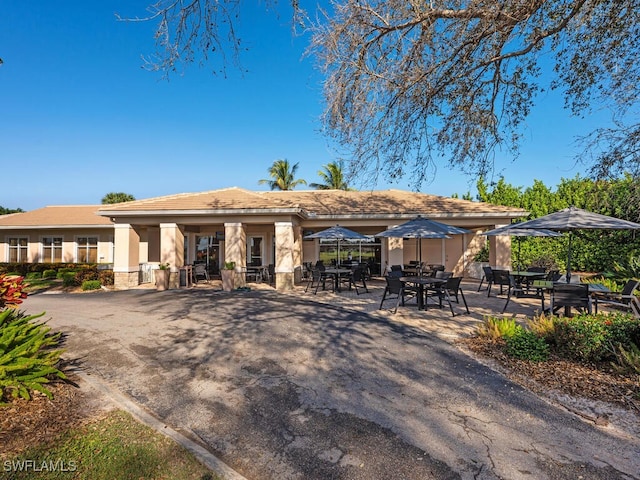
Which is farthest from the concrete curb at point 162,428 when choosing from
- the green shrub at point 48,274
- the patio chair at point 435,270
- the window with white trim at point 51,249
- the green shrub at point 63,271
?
the window with white trim at point 51,249

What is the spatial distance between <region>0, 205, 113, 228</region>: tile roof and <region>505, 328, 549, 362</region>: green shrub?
21.6 metres

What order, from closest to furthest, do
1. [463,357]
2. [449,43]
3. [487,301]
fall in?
[463,357] < [449,43] < [487,301]

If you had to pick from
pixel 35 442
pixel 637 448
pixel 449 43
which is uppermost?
pixel 449 43

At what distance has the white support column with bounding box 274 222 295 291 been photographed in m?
14.6

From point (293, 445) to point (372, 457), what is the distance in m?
0.76

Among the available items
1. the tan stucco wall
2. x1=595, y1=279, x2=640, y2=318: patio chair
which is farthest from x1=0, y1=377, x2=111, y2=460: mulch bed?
the tan stucco wall

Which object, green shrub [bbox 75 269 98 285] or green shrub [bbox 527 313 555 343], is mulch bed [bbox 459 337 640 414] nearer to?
green shrub [bbox 527 313 555 343]

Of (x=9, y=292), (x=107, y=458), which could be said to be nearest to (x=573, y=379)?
(x=107, y=458)

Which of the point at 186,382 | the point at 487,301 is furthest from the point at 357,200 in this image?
the point at 186,382

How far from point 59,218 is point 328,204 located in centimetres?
1798

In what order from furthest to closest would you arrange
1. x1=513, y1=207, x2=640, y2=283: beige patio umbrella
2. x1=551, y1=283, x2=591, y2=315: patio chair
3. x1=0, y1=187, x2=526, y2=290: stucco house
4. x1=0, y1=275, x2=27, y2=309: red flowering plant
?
x1=0, y1=187, x2=526, y2=290: stucco house → x1=513, y1=207, x2=640, y2=283: beige patio umbrella → x1=551, y1=283, x2=591, y2=315: patio chair → x1=0, y1=275, x2=27, y2=309: red flowering plant

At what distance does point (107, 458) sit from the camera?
2949mm

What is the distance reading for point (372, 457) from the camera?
10.1 feet

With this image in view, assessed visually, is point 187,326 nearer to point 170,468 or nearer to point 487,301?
point 170,468
